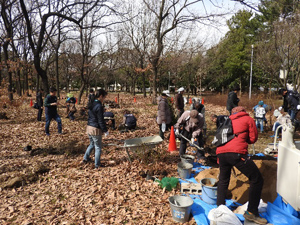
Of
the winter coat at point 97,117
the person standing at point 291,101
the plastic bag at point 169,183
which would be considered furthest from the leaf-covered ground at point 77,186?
the person standing at point 291,101

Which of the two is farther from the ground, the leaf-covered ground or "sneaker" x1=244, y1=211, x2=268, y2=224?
"sneaker" x1=244, y1=211, x2=268, y2=224

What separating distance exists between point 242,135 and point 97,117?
3.49 m

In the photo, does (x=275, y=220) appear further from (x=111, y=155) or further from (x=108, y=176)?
(x=111, y=155)

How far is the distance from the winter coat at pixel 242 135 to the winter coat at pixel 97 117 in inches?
124

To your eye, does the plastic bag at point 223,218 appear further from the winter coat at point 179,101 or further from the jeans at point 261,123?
the jeans at point 261,123

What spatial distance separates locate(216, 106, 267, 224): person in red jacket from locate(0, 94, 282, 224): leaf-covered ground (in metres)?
0.98

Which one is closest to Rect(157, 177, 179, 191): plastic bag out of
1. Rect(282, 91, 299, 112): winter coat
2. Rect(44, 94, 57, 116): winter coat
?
Rect(44, 94, 57, 116): winter coat

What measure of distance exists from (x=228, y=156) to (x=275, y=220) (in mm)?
1233

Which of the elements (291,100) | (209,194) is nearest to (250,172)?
(209,194)

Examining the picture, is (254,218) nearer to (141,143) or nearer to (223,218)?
(223,218)

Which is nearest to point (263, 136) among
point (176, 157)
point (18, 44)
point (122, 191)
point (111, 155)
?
point (176, 157)

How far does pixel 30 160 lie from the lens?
6520 mm

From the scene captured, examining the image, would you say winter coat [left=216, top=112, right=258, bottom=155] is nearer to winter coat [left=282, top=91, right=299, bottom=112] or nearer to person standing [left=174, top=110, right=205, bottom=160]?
person standing [left=174, top=110, right=205, bottom=160]

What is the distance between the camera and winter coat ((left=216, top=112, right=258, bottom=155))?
3338 millimetres
